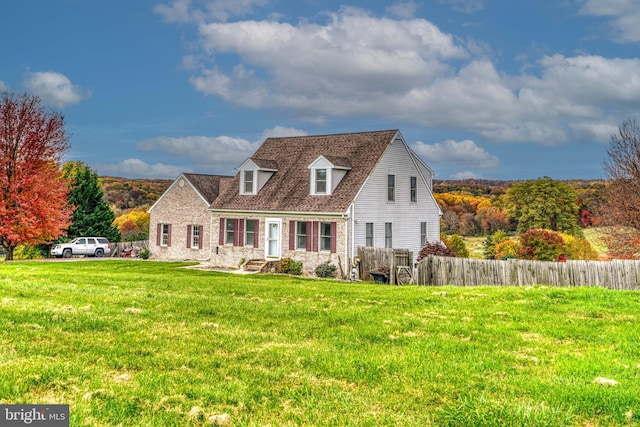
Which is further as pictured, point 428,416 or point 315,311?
point 315,311

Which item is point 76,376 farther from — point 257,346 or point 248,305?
point 248,305

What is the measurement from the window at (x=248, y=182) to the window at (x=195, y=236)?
755 centimetres

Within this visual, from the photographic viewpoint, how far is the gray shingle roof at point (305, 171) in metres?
31.6

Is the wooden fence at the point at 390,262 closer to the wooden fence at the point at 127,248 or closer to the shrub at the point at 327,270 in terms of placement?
the shrub at the point at 327,270

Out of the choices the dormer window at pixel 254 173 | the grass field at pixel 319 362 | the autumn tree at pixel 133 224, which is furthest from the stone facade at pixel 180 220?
the autumn tree at pixel 133 224

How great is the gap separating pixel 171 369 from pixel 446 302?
8556 mm

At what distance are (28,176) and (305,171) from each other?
2026 centimetres

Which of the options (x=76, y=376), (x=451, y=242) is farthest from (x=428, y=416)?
(x=451, y=242)

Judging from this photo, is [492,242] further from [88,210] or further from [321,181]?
[88,210]

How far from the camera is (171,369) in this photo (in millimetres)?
7129

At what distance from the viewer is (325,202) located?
31.4m

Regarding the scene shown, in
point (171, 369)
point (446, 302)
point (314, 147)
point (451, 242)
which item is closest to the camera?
point (171, 369)

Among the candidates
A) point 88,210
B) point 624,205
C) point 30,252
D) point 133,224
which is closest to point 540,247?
point 624,205

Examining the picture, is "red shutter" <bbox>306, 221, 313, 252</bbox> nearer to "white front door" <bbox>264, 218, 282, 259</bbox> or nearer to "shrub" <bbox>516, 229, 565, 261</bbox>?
"white front door" <bbox>264, 218, 282, 259</bbox>
